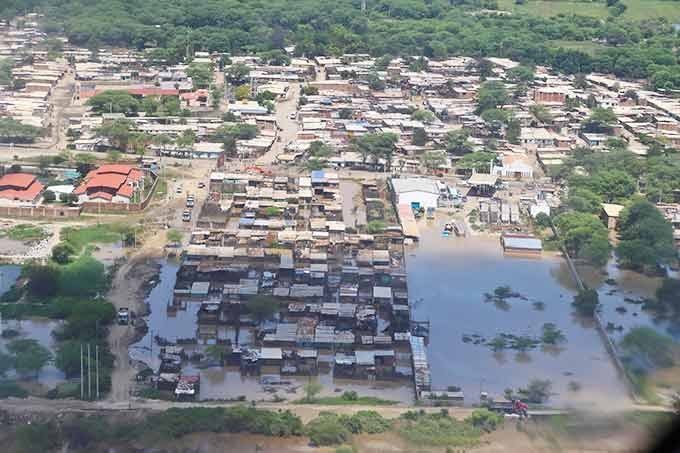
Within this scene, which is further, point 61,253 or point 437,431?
point 61,253

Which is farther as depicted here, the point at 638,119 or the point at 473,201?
the point at 638,119

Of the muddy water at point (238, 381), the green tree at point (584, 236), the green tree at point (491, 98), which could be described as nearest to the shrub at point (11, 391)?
the muddy water at point (238, 381)

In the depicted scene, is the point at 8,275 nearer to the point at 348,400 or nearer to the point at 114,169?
the point at 114,169

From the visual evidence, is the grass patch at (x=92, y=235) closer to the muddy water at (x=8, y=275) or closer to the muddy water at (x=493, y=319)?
the muddy water at (x=8, y=275)

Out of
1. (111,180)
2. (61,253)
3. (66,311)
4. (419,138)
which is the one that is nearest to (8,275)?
(61,253)

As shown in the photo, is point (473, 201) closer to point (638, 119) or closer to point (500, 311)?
point (500, 311)

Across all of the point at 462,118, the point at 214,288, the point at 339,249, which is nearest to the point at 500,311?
the point at 339,249
